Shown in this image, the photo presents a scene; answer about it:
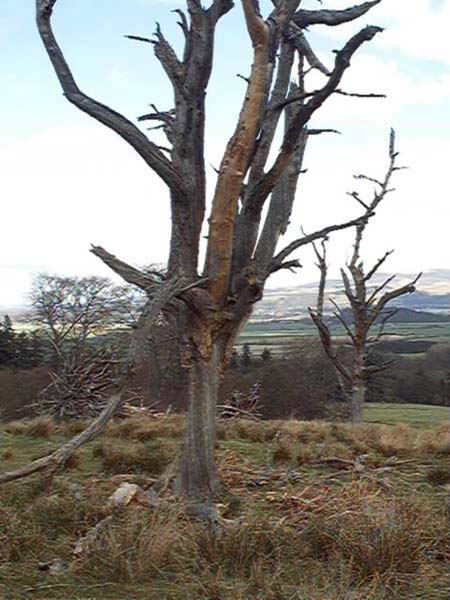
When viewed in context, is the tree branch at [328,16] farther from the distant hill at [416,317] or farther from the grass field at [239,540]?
the distant hill at [416,317]

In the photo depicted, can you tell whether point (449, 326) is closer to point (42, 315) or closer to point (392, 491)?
point (42, 315)

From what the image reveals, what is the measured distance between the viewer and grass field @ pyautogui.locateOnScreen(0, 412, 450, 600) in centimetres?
403

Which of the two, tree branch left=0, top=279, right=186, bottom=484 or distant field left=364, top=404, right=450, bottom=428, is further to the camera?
distant field left=364, top=404, right=450, bottom=428

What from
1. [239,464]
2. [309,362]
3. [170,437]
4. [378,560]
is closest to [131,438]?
[170,437]

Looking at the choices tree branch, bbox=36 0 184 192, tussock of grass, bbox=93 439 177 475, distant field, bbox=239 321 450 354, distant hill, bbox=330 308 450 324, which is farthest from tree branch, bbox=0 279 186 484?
distant hill, bbox=330 308 450 324

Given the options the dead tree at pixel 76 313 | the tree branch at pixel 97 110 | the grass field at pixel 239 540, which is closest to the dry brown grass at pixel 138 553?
the grass field at pixel 239 540

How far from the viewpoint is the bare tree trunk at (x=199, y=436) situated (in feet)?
21.0

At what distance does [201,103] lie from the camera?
6605 mm

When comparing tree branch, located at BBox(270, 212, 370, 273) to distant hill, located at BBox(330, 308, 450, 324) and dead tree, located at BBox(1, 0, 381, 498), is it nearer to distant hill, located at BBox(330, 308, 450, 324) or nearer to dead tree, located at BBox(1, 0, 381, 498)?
dead tree, located at BBox(1, 0, 381, 498)

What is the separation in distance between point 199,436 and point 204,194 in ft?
6.57

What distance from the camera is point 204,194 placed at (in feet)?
22.0

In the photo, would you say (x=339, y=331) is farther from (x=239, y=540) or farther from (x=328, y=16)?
(x=239, y=540)

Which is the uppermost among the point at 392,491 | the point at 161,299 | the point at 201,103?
the point at 201,103

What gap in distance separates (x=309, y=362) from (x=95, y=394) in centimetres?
1399
